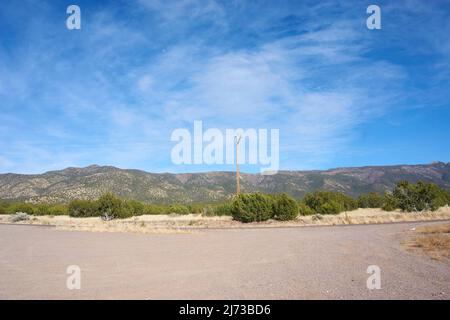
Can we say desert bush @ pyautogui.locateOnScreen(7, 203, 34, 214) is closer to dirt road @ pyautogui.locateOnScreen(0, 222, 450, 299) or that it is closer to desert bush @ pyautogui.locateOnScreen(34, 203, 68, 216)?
desert bush @ pyautogui.locateOnScreen(34, 203, 68, 216)

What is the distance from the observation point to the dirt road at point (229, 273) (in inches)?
310

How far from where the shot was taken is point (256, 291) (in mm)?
7988

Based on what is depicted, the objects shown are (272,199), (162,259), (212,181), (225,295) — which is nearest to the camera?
(225,295)

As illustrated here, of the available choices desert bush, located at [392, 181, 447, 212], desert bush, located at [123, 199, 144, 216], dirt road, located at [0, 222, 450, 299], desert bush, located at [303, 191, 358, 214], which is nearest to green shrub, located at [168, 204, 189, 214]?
desert bush, located at [123, 199, 144, 216]

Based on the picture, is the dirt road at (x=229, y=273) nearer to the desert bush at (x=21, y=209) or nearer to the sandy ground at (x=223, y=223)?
the sandy ground at (x=223, y=223)

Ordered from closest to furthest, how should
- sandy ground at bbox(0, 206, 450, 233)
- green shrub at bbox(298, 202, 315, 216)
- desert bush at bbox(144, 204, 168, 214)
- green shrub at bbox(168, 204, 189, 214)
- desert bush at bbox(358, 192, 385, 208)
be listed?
sandy ground at bbox(0, 206, 450, 233)
green shrub at bbox(298, 202, 315, 216)
desert bush at bbox(144, 204, 168, 214)
green shrub at bbox(168, 204, 189, 214)
desert bush at bbox(358, 192, 385, 208)

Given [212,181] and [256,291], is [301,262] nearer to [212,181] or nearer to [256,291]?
[256,291]

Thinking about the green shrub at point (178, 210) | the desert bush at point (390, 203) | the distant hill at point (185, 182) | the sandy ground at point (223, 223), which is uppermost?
the distant hill at point (185, 182)

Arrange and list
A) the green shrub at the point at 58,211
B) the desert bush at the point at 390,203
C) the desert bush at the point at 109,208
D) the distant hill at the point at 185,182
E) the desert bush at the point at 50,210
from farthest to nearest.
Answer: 1. the distant hill at the point at 185,182
2. the desert bush at the point at 50,210
3. the green shrub at the point at 58,211
4. the desert bush at the point at 109,208
5. the desert bush at the point at 390,203

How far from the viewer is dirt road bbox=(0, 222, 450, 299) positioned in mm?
7875

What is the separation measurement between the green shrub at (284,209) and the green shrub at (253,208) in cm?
53

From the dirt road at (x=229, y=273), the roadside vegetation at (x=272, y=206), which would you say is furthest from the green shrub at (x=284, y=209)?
the dirt road at (x=229, y=273)
